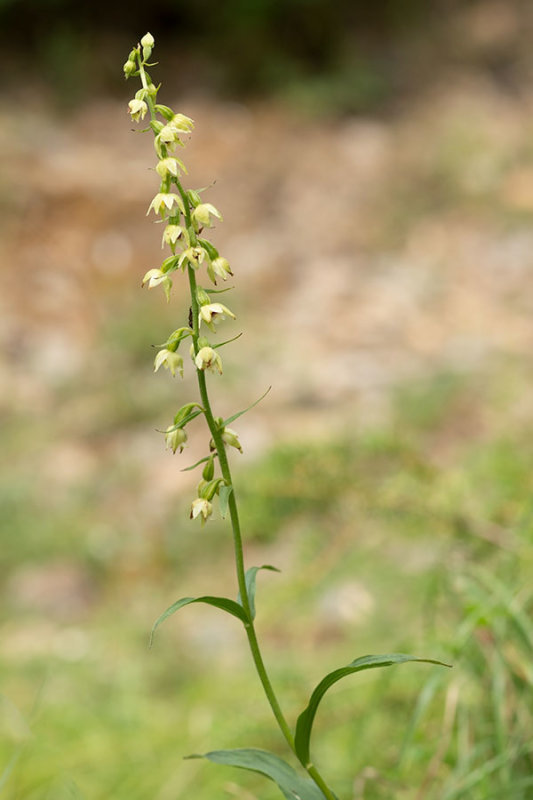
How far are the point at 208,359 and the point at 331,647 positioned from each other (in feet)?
5.72

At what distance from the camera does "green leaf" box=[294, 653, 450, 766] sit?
0.70 metres

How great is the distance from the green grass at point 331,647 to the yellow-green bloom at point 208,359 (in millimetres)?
526

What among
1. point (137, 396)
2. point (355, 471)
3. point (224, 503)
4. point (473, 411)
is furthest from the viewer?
point (137, 396)

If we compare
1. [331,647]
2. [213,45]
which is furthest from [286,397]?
[213,45]

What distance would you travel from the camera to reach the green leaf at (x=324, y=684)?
70 centimetres

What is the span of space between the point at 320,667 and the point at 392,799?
0.77m

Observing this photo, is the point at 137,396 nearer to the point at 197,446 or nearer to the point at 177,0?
the point at 197,446

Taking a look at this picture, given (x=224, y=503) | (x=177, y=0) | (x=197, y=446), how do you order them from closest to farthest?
(x=224, y=503), (x=197, y=446), (x=177, y=0)

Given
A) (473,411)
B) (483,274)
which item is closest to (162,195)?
(473,411)

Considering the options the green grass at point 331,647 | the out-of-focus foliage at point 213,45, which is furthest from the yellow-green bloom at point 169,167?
the out-of-focus foliage at point 213,45

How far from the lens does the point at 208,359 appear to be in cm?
71

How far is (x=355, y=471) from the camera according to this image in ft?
5.44

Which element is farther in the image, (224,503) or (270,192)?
(270,192)

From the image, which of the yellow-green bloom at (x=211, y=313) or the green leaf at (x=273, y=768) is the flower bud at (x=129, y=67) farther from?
the green leaf at (x=273, y=768)
